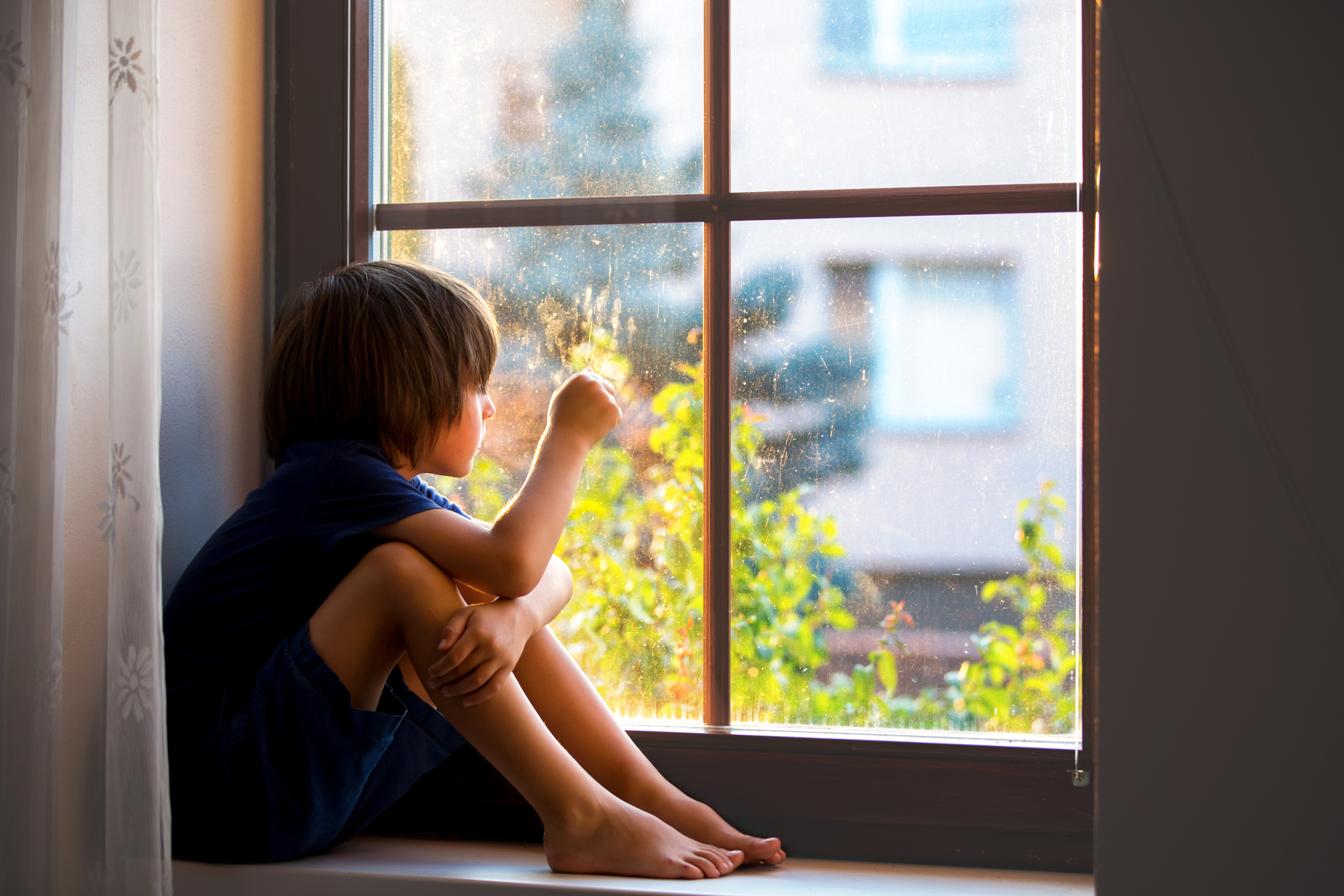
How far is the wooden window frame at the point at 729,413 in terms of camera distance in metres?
0.98

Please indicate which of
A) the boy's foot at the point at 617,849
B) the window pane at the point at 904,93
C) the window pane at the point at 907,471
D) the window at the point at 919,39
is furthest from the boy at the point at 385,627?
the window at the point at 919,39

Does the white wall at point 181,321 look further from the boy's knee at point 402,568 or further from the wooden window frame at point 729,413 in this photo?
the boy's knee at point 402,568

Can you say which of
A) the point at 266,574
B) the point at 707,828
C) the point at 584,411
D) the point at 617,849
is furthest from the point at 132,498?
the point at 707,828

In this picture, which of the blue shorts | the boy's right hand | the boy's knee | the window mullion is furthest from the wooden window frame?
the boy's knee

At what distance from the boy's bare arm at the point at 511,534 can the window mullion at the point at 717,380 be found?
20 cm

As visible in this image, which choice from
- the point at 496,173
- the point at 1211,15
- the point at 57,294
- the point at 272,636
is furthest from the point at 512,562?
the point at 1211,15

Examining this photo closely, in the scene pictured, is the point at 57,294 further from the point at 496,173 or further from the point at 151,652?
the point at 496,173

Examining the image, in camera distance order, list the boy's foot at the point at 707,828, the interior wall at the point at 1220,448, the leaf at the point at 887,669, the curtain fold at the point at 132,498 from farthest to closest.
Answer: the leaf at the point at 887,669
the boy's foot at the point at 707,828
the curtain fold at the point at 132,498
the interior wall at the point at 1220,448

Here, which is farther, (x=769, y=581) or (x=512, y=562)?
(x=769, y=581)

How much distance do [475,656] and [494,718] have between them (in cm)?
7

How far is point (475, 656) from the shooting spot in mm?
829

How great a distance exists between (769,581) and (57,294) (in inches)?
30.2

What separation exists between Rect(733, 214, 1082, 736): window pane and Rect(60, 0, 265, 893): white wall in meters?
0.61

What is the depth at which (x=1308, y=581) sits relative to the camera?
625 millimetres
